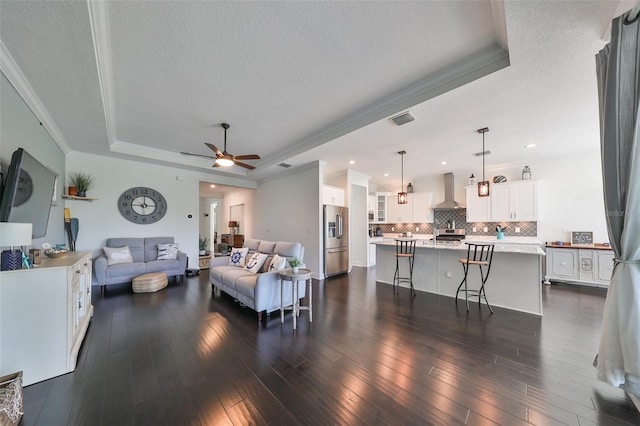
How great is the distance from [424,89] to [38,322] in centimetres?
449

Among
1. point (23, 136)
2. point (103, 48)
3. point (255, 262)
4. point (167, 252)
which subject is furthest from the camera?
point (167, 252)

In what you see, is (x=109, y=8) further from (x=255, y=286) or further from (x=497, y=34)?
(x=497, y=34)

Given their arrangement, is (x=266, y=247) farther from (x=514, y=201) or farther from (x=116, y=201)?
(x=514, y=201)

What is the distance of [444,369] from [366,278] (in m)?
3.52

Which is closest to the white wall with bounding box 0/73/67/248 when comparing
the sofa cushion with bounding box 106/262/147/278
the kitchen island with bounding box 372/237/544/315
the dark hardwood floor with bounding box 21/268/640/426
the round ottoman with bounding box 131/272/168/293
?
the sofa cushion with bounding box 106/262/147/278

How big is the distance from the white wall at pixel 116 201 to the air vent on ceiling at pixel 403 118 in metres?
5.55

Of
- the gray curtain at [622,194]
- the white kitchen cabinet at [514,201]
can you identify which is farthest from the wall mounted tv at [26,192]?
the white kitchen cabinet at [514,201]

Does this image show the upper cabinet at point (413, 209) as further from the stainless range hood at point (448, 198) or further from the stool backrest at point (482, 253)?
the stool backrest at point (482, 253)

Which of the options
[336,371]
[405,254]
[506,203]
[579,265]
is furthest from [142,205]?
[579,265]

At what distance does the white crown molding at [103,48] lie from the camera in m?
1.77

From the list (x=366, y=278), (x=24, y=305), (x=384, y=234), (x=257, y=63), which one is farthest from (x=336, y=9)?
(x=384, y=234)

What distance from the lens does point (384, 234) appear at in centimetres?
829

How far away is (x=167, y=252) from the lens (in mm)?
5387

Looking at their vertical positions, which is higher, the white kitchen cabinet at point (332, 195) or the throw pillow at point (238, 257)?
the white kitchen cabinet at point (332, 195)
